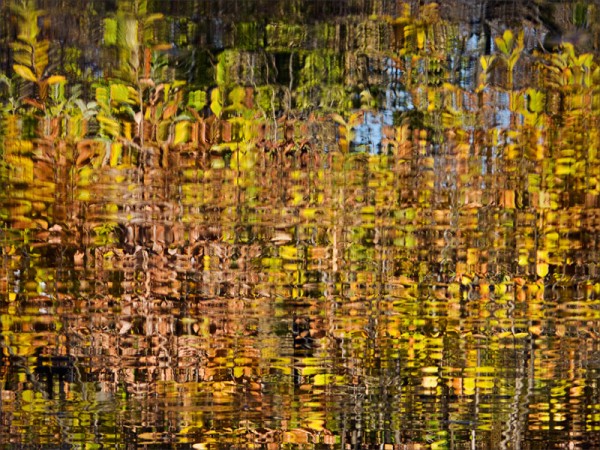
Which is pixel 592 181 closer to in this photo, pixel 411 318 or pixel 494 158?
pixel 494 158

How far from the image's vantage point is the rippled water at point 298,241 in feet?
2.64

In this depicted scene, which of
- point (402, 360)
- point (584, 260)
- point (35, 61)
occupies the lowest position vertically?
point (402, 360)

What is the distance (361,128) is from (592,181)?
0.86 ft

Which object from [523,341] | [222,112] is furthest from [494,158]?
[222,112]

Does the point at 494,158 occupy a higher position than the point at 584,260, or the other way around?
the point at 494,158

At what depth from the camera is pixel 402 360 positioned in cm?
81

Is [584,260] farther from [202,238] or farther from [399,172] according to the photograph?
[202,238]

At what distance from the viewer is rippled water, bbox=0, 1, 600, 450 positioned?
0.81 m

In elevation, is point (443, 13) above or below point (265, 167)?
above

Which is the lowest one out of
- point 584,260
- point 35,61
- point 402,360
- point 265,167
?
point 402,360

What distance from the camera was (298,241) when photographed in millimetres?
806

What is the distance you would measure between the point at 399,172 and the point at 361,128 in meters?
0.06

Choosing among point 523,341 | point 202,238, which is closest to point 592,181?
point 523,341

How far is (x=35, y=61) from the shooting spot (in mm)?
802
